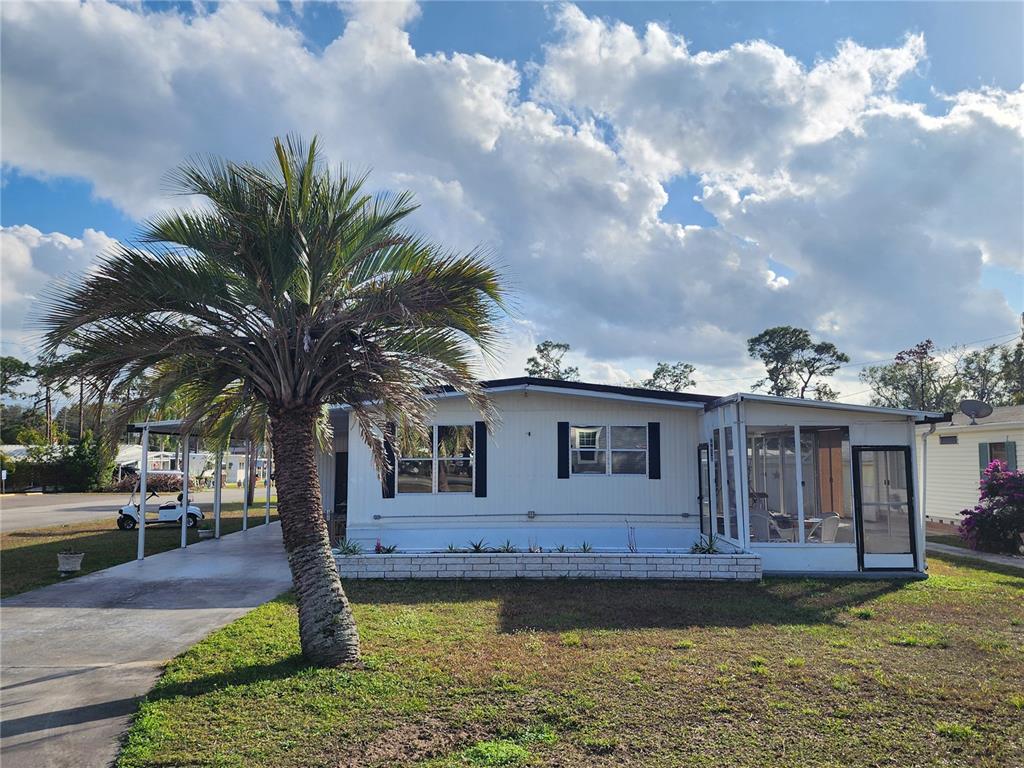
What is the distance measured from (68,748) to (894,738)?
5317 mm

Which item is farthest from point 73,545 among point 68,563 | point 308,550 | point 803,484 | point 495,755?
point 803,484

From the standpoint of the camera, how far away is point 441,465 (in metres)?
12.2

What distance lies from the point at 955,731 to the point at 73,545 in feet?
53.2

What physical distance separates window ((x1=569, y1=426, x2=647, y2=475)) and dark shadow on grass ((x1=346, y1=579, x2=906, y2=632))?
9.33ft

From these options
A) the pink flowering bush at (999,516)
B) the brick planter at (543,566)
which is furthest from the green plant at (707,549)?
the pink flowering bush at (999,516)

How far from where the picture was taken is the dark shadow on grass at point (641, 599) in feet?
24.3

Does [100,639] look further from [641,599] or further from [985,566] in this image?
[985,566]

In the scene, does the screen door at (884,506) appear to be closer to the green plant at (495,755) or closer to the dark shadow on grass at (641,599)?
the dark shadow on grass at (641,599)

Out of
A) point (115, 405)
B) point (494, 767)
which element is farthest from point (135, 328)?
point (494, 767)

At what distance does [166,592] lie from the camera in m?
9.31

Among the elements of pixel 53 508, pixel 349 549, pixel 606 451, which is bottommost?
pixel 53 508

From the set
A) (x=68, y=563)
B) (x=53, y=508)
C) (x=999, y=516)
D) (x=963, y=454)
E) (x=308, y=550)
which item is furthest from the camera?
(x=53, y=508)

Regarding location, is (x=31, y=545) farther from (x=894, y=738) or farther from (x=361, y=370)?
(x=894, y=738)

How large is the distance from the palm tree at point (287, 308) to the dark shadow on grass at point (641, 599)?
2.64 metres
